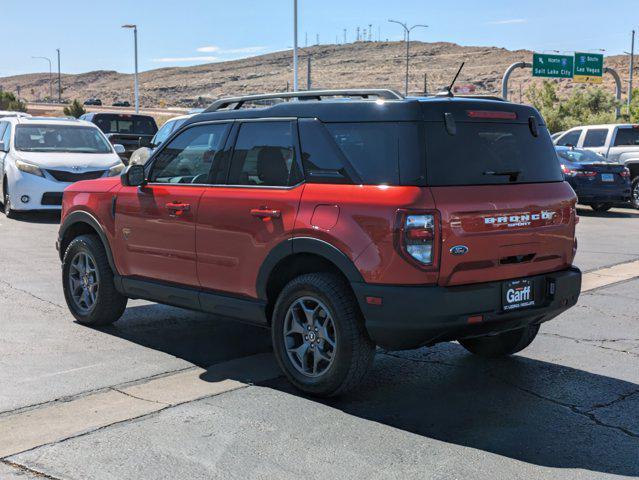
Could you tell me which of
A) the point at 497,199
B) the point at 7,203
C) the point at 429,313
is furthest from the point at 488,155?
the point at 7,203

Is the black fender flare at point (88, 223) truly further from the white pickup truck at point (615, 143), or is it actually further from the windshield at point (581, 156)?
the white pickup truck at point (615, 143)

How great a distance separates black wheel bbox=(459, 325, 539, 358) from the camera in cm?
620

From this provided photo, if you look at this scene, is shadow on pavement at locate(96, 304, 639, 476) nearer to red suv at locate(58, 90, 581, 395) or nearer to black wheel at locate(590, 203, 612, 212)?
red suv at locate(58, 90, 581, 395)

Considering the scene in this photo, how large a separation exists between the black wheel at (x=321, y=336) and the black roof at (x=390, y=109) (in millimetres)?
1028

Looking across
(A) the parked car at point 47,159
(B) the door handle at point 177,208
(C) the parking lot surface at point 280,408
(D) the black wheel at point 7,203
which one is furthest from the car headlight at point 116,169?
(B) the door handle at point 177,208

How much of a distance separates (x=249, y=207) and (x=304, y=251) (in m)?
0.62

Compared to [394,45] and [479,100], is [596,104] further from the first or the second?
[394,45]

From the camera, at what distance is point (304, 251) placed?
5246 mm

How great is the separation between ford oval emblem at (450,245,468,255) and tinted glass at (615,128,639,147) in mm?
17508

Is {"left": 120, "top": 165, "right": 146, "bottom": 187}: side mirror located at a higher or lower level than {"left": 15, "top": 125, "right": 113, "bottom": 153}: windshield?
lower

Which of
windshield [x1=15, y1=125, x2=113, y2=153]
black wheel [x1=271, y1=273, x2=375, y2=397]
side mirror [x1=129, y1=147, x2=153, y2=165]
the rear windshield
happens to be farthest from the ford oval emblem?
the rear windshield

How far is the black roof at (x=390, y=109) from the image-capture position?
498 centimetres

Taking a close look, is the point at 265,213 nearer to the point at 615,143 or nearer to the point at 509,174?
the point at 509,174

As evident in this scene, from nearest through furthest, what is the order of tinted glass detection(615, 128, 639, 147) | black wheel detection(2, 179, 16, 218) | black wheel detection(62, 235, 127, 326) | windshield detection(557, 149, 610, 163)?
black wheel detection(62, 235, 127, 326) < black wheel detection(2, 179, 16, 218) < windshield detection(557, 149, 610, 163) < tinted glass detection(615, 128, 639, 147)
